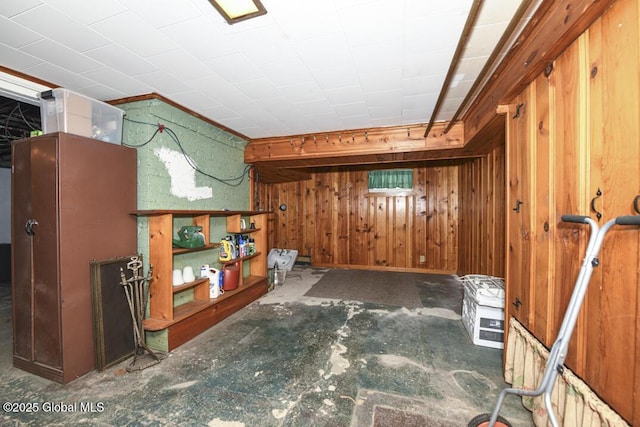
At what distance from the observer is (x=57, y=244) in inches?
70.2

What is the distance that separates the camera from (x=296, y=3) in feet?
4.28

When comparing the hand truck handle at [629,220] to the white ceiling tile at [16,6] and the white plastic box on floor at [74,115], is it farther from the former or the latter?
the white plastic box on floor at [74,115]

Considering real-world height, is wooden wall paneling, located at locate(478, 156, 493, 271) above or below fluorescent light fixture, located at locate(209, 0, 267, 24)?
below

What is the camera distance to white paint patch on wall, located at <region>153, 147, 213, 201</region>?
99.7 inches

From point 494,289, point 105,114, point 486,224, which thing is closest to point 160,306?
point 105,114

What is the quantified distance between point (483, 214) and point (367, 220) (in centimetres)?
250

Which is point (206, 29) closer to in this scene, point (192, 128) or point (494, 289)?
point (192, 128)

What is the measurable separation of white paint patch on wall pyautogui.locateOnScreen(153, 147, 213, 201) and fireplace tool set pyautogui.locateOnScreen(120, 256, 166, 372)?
0.83m

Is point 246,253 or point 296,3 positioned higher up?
point 296,3

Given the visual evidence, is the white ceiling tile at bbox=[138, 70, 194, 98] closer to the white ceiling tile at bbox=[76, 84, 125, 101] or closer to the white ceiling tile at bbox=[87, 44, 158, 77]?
the white ceiling tile at bbox=[87, 44, 158, 77]

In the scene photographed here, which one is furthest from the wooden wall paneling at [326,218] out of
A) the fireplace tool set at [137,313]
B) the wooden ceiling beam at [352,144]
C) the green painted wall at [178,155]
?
the fireplace tool set at [137,313]

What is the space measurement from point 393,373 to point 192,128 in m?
3.14

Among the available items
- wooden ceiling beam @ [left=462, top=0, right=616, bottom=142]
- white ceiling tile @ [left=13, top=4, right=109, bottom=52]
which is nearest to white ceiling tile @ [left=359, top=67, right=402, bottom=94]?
wooden ceiling beam @ [left=462, top=0, right=616, bottom=142]

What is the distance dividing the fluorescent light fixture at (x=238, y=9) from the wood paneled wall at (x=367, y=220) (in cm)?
363
